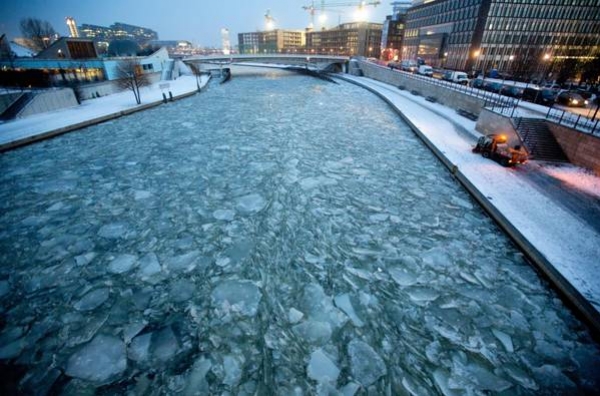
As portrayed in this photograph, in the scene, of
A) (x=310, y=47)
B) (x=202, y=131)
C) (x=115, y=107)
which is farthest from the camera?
(x=310, y=47)

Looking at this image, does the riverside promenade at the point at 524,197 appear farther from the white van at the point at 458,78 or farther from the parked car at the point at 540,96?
the white van at the point at 458,78

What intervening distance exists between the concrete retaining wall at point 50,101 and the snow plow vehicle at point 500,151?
2686 cm

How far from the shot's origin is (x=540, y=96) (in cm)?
1766

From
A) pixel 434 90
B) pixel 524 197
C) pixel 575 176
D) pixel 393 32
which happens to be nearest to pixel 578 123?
pixel 575 176

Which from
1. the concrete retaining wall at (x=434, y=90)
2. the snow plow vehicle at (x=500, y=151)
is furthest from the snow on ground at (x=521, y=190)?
the concrete retaining wall at (x=434, y=90)

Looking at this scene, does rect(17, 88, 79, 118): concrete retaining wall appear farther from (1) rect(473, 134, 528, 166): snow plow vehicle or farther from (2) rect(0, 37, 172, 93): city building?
(1) rect(473, 134, 528, 166): snow plow vehicle

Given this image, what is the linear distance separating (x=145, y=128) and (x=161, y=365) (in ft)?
52.6

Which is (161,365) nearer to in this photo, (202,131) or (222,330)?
(222,330)

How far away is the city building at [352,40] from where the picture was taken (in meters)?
109

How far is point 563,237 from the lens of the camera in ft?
21.9

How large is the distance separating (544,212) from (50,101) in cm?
2878

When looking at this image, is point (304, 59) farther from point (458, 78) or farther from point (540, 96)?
point (540, 96)

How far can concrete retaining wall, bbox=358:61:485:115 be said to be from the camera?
62.0ft

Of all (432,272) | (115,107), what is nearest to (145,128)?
(115,107)
